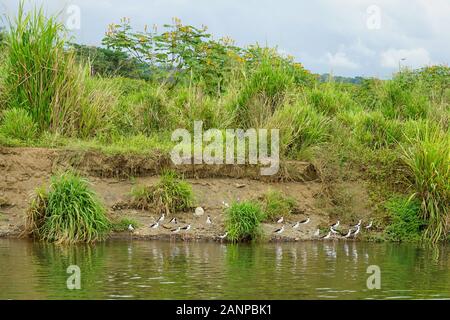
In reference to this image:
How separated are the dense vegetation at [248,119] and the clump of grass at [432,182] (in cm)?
2

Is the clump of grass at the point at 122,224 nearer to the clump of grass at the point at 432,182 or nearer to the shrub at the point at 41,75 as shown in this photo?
the shrub at the point at 41,75

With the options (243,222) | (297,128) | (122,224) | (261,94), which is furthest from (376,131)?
(122,224)

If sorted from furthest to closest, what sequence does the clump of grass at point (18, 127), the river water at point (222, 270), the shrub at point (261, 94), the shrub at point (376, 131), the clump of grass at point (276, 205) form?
the shrub at point (261, 94) < the shrub at point (376, 131) < the clump of grass at point (18, 127) < the clump of grass at point (276, 205) < the river water at point (222, 270)

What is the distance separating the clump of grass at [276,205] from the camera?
52.0 feet

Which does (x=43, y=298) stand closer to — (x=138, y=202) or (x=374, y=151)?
(x=138, y=202)

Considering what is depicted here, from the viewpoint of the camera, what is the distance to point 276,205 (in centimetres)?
1605

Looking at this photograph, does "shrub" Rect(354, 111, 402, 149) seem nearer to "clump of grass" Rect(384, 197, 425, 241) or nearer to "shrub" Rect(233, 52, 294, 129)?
"shrub" Rect(233, 52, 294, 129)

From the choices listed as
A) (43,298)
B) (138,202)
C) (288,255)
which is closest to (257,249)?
(288,255)

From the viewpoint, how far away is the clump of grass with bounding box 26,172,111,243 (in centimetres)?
1412

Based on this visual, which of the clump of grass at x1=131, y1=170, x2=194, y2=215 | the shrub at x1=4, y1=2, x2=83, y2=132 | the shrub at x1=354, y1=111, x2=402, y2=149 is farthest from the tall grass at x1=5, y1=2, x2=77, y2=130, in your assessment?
the shrub at x1=354, y1=111, x2=402, y2=149

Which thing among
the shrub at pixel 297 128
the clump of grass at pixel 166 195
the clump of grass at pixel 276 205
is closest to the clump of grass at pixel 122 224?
the clump of grass at pixel 166 195

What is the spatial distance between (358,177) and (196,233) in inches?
155

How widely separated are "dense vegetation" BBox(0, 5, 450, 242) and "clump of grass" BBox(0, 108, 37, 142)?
0.02m

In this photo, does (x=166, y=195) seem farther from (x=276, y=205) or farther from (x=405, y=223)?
(x=405, y=223)
